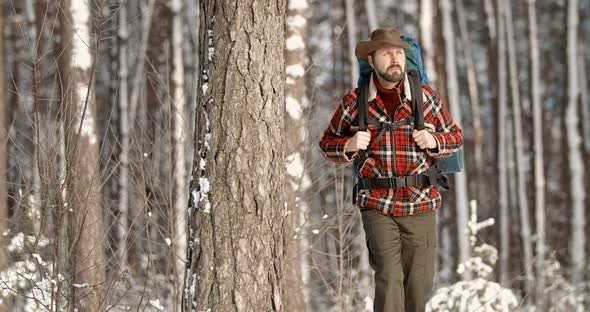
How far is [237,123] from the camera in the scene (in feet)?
12.6

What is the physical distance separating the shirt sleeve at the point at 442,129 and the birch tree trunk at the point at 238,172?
89 centimetres

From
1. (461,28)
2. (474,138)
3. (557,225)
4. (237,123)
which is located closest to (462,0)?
(461,28)

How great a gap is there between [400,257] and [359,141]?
2.30 feet

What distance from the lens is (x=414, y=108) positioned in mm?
4273

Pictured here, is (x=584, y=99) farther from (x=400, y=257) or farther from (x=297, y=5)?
(x=400, y=257)

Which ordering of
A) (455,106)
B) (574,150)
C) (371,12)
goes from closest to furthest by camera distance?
(455,106), (574,150), (371,12)

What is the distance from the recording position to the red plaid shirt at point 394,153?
169 inches

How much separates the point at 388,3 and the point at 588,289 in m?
5.79

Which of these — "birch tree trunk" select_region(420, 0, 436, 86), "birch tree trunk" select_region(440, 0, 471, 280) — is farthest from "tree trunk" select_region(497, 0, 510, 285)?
"birch tree trunk" select_region(420, 0, 436, 86)

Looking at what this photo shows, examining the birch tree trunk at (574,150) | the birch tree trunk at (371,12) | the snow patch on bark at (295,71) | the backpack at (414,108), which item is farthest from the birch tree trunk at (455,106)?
the backpack at (414,108)

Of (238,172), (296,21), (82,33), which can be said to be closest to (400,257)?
(238,172)

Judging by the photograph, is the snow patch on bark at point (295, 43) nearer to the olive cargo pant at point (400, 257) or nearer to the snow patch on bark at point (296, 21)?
the snow patch on bark at point (296, 21)

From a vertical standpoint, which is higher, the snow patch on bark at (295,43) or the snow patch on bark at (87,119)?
the snow patch on bark at (295,43)

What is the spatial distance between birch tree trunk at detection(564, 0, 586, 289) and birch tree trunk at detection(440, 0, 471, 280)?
1.73 metres
